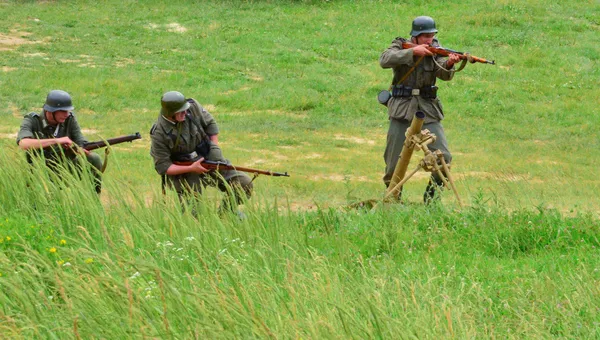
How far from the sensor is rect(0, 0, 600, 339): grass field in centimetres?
459

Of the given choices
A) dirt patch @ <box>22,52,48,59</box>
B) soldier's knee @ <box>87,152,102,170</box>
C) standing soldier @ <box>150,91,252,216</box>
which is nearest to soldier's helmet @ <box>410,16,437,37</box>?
standing soldier @ <box>150,91,252,216</box>

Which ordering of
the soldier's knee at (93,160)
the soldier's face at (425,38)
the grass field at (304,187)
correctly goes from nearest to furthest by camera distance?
1. the grass field at (304,187)
2. the soldier's knee at (93,160)
3. the soldier's face at (425,38)

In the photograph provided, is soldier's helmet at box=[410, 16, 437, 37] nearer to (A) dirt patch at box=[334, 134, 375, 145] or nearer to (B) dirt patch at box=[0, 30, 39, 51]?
(A) dirt patch at box=[334, 134, 375, 145]

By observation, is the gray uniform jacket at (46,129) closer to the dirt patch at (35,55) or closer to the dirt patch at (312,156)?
the dirt patch at (312,156)

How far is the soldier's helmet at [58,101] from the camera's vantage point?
8.83 metres

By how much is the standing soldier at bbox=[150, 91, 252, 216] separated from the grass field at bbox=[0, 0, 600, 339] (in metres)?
0.50

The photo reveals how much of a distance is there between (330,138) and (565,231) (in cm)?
774

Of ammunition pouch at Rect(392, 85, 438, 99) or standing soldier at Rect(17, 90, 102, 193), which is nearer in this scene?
standing soldier at Rect(17, 90, 102, 193)

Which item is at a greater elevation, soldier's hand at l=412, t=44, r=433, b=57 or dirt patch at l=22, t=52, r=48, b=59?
soldier's hand at l=412, t=44, r=433, b=57

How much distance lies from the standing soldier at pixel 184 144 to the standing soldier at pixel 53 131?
619 millimetres

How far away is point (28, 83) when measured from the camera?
17797 mm

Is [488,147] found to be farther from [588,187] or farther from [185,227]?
[185,227]

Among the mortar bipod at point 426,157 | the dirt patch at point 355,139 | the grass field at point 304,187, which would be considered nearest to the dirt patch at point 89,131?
the grass field at point 304,187

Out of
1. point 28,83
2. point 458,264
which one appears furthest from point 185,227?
point 28,83
